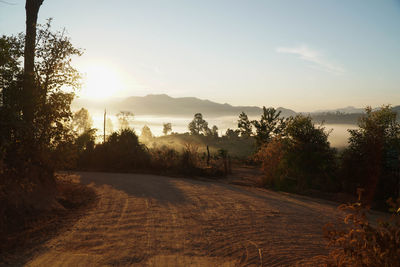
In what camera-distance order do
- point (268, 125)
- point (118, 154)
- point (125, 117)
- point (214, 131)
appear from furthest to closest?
1. point (214, 131)
2. point (125, 117)
3. point (268, 125)
4. point (118, 154)

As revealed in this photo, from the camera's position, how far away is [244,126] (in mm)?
52031

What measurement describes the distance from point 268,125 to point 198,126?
175 ft

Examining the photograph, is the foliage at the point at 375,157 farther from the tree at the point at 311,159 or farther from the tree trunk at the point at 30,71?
the tree trunk at the point at 30,71

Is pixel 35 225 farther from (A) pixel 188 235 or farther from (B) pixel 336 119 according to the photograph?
(B) pixel 336 119

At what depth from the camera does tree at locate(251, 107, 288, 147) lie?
46.0 meters

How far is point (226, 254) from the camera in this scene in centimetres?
618

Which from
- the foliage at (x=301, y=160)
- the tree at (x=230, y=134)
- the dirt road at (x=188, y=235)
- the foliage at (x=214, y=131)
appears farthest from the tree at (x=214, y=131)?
the dirt road at (x=188, y=235)

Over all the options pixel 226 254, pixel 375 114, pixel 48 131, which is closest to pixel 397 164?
pixel 375 114

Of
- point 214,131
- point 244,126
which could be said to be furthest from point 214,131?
point 244,126

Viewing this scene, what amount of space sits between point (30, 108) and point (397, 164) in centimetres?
1771

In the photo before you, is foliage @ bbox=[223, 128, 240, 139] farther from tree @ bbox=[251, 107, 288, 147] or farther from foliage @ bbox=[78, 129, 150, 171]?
foliage @ bbox=[78, 129, 150, 171]

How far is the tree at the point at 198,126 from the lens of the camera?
98.0 metres

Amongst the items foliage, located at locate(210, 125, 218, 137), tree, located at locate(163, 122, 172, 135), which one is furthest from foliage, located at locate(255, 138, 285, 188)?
tree, located at locate(163, 122, 172, 135)

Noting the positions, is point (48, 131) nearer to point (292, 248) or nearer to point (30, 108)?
point (30, 108)
